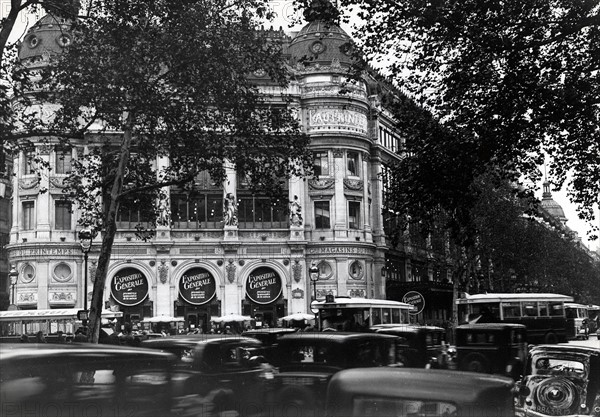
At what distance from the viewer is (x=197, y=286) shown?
55.8m

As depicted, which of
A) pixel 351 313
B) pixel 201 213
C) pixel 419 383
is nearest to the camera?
pixel 419 383

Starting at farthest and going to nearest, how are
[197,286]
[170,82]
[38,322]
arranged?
[197,286] → [38,322] → [170,82]

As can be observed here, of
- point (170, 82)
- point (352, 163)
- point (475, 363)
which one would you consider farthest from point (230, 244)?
point (475, 363)

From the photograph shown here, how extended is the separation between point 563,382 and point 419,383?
24.7 ft

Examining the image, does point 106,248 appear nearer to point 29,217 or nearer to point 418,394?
point 418,394

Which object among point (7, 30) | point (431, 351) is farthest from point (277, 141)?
point (7, 30)

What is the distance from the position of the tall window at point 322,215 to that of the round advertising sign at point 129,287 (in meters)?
13.1

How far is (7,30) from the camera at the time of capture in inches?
684

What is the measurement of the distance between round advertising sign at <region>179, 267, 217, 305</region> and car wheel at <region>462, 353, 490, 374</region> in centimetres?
3330

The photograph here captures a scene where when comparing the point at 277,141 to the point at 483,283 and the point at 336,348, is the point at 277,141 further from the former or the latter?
the point at 483,283

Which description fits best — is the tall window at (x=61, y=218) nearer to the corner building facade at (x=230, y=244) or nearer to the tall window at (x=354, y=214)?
the corner building facade at (x=230, y=244)

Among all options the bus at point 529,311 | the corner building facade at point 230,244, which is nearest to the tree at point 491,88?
the bus at point 529,311

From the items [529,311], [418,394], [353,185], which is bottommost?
[529,311]

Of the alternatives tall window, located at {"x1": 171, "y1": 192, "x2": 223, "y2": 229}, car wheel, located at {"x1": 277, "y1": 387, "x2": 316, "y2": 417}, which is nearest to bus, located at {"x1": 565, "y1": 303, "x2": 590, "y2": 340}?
tall window, located at {"x1": 171, "y1": 192, "x2": 223, "y2": 229}
